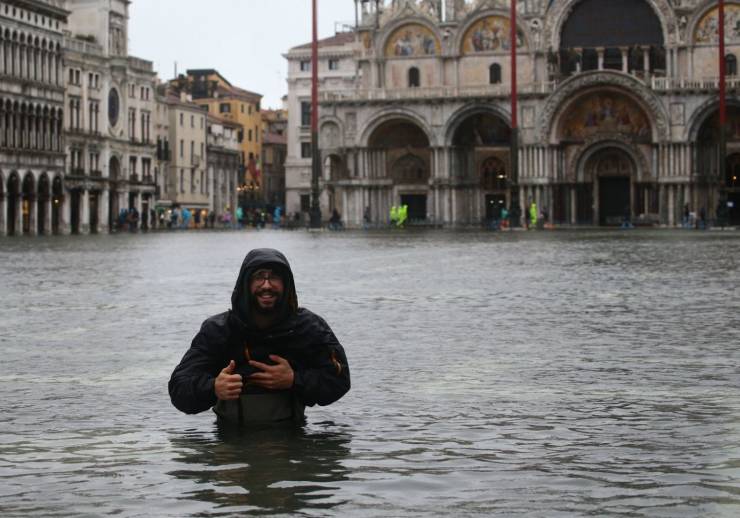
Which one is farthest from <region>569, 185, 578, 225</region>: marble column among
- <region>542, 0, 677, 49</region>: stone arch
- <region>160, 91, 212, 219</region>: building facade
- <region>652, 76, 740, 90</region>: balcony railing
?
<region>160, 91, 212, 219</region>: building facade

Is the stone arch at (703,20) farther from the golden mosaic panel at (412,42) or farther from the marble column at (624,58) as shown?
the golden mosaic panel at (412,42)

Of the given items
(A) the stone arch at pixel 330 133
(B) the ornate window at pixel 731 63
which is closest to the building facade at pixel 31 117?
(A) the stone arch at pixel 330 133

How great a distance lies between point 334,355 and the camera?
31.4ft

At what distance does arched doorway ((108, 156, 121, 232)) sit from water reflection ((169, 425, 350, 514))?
93.4 metres

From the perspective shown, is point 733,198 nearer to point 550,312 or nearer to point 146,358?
point 550,312

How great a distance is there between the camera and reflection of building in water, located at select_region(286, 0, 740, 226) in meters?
92.0

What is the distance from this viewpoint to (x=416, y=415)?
10.4 metres

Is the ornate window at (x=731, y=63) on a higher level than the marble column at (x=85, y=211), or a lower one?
higher

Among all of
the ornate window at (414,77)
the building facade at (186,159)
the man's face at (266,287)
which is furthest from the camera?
the building facade at (186,159)

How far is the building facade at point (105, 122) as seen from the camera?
9731 cm


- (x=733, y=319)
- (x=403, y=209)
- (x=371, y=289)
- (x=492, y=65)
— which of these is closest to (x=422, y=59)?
(x=492, y=65)

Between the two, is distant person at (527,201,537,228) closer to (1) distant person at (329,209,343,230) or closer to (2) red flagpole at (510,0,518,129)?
(2) red flagpole at (510,0,518,129)

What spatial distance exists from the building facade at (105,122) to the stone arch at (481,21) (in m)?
21.8

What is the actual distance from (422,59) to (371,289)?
76.6m
